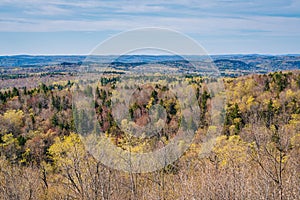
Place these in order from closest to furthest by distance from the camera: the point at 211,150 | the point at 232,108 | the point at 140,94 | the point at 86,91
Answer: the point at 211,150 → the point at 232,108 → the point at 86,91 → the point at 140,94

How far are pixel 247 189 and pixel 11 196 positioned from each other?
11082 mm

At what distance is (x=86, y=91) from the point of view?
62.5 meters

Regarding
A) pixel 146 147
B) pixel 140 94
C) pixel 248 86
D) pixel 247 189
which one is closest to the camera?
pixel 247 189

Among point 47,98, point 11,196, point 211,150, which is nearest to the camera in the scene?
point 11,196

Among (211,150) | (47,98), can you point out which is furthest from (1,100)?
(211,150)

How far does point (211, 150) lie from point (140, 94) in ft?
137

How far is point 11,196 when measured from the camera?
1631 centimetres

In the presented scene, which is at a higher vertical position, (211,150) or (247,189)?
(247,189)

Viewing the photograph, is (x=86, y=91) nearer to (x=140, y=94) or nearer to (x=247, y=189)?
(x=140, y=94)

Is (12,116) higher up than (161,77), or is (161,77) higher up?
(161,77)

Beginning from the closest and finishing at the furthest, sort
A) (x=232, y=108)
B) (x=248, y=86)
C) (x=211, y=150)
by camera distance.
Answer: (x=211, y=150), (x=232, y=108), (x=248, y=86)

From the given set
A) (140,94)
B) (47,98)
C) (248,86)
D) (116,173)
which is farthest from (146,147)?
(47,98)

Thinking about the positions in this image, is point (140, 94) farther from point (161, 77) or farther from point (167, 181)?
point (167, 181)

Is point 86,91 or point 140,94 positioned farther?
point 140,94
